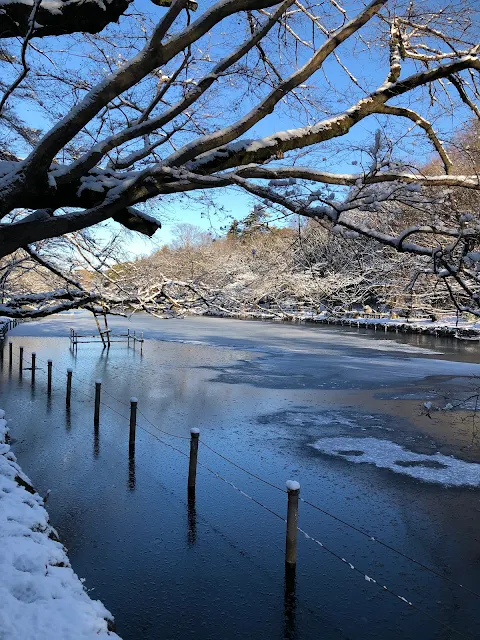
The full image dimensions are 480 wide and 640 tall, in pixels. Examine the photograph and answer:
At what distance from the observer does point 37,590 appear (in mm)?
3166

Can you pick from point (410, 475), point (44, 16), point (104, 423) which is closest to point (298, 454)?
point (410, 475)

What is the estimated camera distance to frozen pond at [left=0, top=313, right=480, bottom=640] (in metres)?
5.07

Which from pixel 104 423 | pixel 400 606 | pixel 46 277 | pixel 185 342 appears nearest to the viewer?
pixel 400 606

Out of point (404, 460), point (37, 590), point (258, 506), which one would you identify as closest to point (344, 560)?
point (258, 506)

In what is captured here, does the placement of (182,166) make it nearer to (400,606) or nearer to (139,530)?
(139,530)

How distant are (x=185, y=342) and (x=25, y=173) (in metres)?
30.8

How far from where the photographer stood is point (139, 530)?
6.64 metres

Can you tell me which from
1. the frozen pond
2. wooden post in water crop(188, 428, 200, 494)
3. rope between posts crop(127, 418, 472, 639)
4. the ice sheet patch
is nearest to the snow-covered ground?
the frozen pond

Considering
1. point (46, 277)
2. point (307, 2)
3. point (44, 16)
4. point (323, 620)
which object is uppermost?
point (307, 2)

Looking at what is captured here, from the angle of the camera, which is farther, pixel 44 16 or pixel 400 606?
pixel 400 606

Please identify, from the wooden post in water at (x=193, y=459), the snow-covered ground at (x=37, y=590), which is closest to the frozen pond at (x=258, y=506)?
the wooden post in water at (x=193, y=459)

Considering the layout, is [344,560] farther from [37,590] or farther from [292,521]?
[37,590]

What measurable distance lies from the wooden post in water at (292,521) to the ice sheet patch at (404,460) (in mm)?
4245

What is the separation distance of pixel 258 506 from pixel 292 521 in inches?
85.2
